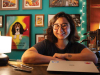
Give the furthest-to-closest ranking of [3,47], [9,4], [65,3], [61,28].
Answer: [9,4], [65,3], [61,28], [3,47]

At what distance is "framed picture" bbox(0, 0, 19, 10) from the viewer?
7.81ft

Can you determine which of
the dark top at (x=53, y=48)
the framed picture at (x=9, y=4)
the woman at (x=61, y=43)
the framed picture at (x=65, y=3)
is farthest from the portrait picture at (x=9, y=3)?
the dark top at (x=53, y=48)

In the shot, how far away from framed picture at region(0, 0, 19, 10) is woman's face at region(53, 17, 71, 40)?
5.01ft

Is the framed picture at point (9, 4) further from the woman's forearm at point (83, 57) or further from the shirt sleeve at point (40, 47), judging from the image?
the woman's forearm at point (83, 57)

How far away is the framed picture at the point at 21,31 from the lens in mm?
2338

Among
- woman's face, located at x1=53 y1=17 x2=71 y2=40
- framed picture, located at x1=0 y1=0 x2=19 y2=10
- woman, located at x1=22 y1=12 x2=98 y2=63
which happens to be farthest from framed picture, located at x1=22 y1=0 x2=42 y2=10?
woman's face, located at x1=53 y1=17 x2=71 y2=40

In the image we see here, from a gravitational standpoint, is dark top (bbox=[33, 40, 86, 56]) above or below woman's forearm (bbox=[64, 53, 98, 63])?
above

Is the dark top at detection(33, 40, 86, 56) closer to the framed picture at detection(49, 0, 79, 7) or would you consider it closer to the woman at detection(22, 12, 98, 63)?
the woman at detection(22, 12, 98, 63)

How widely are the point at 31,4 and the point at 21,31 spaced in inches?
26.3

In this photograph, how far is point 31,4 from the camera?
235cm

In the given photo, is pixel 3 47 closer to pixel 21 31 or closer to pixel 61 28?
pixel 61 28

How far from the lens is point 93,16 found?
7.47 ft

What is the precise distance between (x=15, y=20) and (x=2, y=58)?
1.66 metres

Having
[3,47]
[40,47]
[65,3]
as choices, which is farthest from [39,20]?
[3,47]
